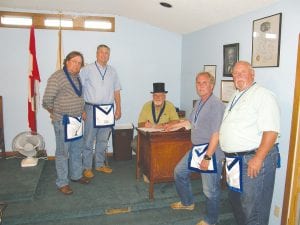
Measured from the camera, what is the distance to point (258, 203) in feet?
6.88

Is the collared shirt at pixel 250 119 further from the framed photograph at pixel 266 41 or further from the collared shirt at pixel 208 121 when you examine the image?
the framed photograph at pixel 266 41

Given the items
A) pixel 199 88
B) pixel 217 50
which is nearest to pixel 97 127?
pixel 199 88

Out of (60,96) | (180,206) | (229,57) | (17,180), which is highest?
(229,57)

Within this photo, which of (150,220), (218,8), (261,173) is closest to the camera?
(261,173)

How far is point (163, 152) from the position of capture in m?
3.06

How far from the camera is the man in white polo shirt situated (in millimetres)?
1963

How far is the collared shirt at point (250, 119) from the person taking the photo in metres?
1.95

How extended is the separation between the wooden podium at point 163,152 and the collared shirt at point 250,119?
0.92 metres

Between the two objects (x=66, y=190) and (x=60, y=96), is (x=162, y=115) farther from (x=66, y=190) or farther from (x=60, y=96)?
(x=66, y=190)

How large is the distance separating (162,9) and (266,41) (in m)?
1.59

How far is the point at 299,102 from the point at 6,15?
165 inches

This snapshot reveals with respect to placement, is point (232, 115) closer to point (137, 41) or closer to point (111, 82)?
point (111, 82)

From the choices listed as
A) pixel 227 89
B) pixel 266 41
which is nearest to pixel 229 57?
pixel 227 89

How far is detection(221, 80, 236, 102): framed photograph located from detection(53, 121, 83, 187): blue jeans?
1.86 m
